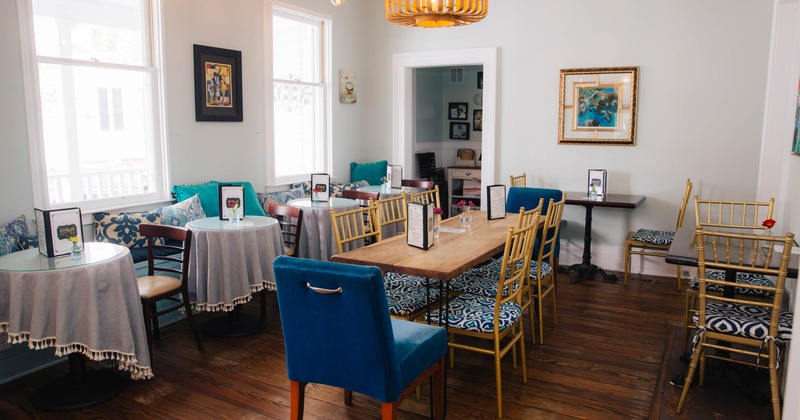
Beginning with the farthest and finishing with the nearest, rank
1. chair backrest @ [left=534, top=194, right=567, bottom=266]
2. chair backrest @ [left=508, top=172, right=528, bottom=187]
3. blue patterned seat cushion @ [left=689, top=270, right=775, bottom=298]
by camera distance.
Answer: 1. chair backrest @ [left=508, top=172, right=528, bottom=187]
2. chair backrest @ [left=534, top=194, right=567, bottom=266]
3. blue patterned seat cushion @ [left=689, top=270, right=775, bottom=298]

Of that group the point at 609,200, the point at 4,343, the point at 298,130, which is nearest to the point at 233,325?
the point at 4,343

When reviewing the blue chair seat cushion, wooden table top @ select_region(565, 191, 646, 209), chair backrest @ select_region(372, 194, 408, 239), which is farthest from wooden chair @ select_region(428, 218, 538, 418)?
wooden table top @ select_region(565, 191, 646, 209)

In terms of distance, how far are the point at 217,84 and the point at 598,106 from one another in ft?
12.2

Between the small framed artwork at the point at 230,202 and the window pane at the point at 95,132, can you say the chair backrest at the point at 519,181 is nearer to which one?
the small framed artwork at the point at 230,202

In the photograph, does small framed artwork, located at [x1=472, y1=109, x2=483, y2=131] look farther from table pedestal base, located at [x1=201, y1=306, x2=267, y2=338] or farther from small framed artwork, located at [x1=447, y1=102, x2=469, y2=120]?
table pedestal base, located at [x1=201, y1=306, x2=267, y2=338]

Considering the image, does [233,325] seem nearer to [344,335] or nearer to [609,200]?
[344,335]

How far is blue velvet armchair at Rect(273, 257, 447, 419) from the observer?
2.26m

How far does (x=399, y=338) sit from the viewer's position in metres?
2.58

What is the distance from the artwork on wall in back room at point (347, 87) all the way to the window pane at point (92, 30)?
2502 millimetres

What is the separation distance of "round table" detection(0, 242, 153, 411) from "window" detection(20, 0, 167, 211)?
1.05 m

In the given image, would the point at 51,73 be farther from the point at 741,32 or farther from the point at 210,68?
the point at 741,32

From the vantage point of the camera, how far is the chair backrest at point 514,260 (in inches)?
116

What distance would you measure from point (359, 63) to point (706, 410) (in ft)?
17.5

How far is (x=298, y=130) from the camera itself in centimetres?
634
